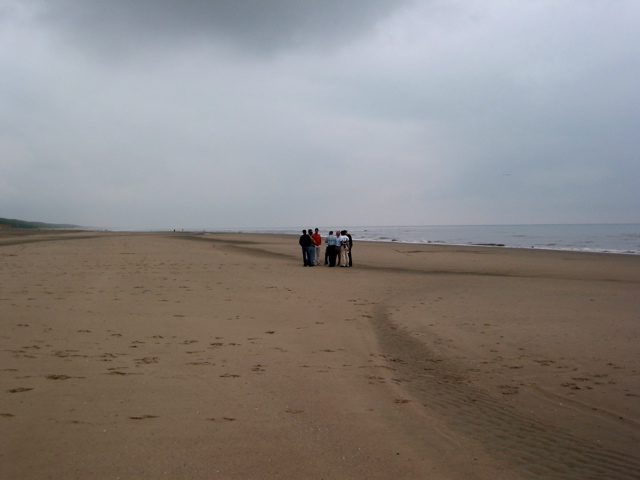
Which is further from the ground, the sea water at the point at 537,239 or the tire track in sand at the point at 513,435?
the sea water at the point at 537,239

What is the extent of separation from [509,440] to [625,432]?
1.31 metres

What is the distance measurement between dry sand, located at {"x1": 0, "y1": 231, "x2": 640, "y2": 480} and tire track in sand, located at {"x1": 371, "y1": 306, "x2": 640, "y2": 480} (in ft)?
0.06

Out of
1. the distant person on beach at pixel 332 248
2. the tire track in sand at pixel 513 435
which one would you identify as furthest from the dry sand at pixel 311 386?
the distant person on beach at pixel 332 248

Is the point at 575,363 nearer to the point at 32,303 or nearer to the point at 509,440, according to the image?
the point at 509,440

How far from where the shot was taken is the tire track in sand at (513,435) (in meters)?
3.86

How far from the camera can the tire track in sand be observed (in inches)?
152

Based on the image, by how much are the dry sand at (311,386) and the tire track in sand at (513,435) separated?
2cm

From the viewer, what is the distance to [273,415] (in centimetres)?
457

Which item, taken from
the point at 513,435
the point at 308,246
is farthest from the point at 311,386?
the point at 308,246

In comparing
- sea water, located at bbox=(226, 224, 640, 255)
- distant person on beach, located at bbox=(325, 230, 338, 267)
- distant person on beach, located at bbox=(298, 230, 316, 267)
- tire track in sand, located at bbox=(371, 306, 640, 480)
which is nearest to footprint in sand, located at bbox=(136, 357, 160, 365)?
tire track in sand, located at bbox=(371, 306, 640, 480)

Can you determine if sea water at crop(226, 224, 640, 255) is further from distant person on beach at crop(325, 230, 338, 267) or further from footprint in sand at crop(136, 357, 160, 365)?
footprint in sand at crop(136, 357, 160, 365)

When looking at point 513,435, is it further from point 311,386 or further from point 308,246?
point 308,246

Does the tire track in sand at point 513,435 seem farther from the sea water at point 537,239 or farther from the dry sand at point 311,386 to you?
the sea water at point 537,239

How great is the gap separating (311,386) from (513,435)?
2290 millimetres
